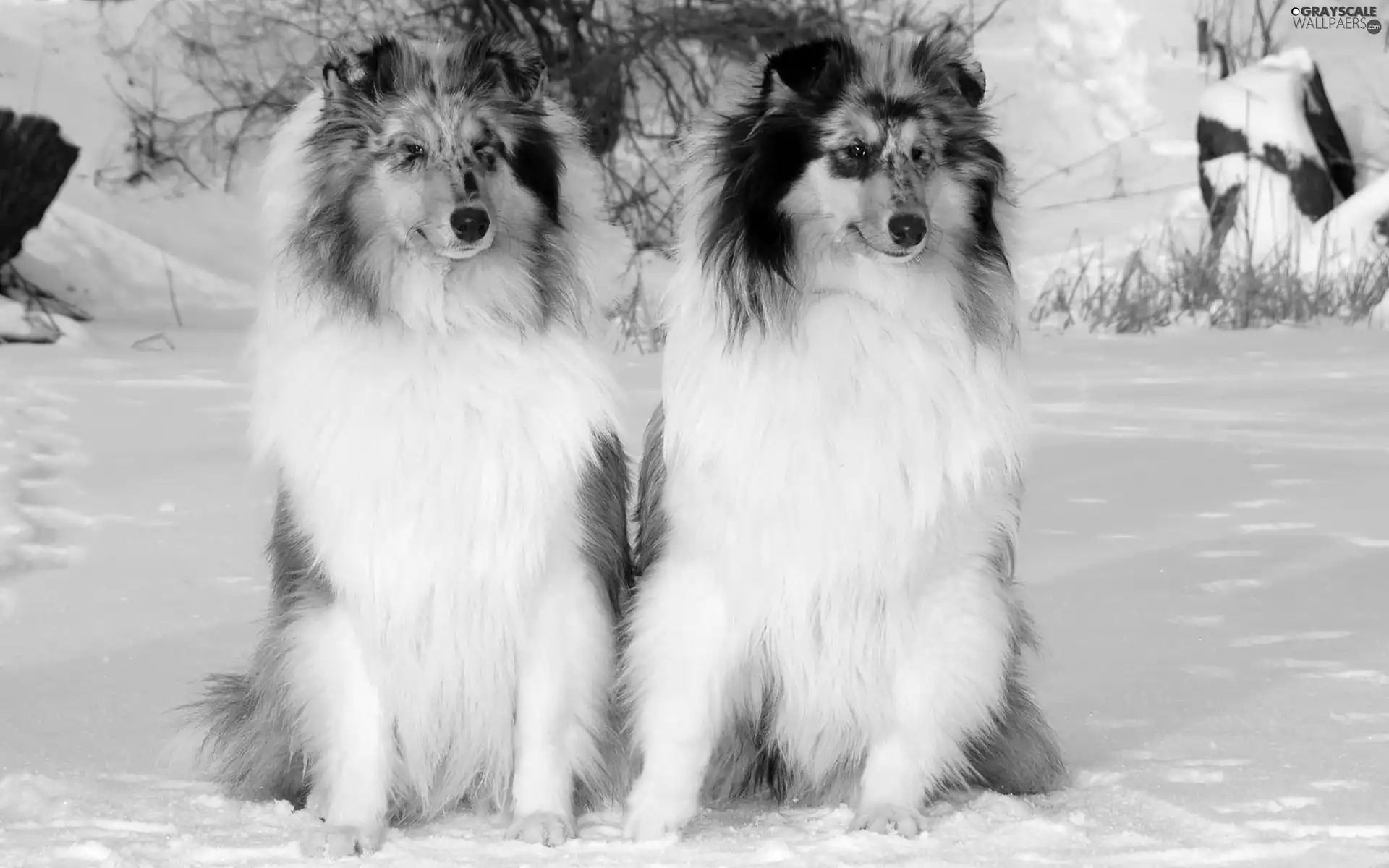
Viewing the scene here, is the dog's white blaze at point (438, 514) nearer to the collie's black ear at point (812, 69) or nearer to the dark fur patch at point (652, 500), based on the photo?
the dark fur patch at point (652, 500)

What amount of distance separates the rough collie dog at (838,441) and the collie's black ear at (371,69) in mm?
581

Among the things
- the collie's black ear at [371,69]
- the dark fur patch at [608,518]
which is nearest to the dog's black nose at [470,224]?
the collie's black ear at [371,69]

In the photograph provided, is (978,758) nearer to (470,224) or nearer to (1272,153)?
(470,224)

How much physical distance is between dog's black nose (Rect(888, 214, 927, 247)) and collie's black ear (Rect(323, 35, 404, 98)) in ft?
3.11

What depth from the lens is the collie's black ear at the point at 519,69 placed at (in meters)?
3.23

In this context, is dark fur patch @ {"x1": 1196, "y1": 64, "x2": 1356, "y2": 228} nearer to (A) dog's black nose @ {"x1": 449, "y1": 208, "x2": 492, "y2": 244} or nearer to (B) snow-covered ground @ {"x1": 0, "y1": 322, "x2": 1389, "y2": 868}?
(B) snow-covered ground @ {"x1": 0, "y1": 322, "x2": 1389, "y2": 868}

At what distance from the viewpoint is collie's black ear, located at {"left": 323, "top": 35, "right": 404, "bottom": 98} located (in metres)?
3.15

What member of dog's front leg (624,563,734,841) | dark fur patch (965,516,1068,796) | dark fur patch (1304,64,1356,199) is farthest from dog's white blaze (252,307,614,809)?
dark fur patch (1304,64,1356,199)

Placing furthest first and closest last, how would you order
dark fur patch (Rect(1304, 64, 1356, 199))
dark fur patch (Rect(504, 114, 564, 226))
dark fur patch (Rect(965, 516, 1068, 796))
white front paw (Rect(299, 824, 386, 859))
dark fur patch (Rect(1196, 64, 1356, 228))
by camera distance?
dark fur patch (Rect(1304, 64, 1356, 199)), dark fur patch (Rect(1196, 64, 1356, 228)), dark fur patch (Rect(965, 516, 1068, 796)), dark fur patch (Rect(504, 114, 564, 226)), white front paw (Rect(299, 824, 386, 859))

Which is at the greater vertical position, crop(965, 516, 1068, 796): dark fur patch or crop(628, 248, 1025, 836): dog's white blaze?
crop(628, 248, 1025, 836): dog's white blaze

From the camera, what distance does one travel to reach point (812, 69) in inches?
123

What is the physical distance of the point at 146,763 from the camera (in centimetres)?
345

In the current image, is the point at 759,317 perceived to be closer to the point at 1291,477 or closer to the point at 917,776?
the point at 917,776

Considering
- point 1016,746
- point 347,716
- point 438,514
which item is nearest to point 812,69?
point 438,514
